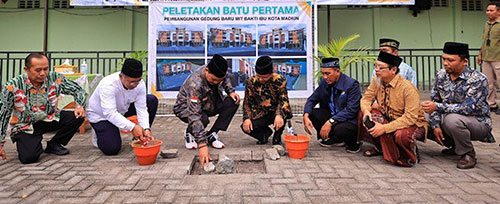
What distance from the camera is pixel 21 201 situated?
2.15m

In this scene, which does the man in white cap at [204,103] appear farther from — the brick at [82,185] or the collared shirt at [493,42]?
the collared shirt at [493,42]

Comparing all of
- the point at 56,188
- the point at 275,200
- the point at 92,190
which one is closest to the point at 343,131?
the point at 275,200

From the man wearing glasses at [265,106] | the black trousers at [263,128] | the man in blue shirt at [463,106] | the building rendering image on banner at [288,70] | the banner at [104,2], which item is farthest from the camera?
the banner at [104,2]

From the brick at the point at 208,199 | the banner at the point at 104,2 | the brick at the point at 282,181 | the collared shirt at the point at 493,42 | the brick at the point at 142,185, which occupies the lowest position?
the brick at the point at 208,199

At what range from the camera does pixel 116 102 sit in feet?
11.4

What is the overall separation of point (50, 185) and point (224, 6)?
4816 mm

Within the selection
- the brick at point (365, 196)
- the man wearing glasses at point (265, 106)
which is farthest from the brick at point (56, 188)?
the brick at point (365, 196)

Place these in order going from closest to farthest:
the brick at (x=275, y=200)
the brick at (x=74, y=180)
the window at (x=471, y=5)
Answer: the brick at (x=275, y=200)
the brick at (x=74, y=180)
the window at (x=471, y=5)

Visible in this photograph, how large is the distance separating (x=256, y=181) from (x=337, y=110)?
1.56 metres

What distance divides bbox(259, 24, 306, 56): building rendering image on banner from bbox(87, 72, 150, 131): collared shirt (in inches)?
135

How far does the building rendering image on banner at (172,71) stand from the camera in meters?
6.29

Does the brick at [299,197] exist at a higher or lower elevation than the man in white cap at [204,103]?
lower

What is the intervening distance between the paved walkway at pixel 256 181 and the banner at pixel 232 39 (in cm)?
309

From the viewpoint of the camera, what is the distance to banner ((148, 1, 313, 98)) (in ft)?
20.7
